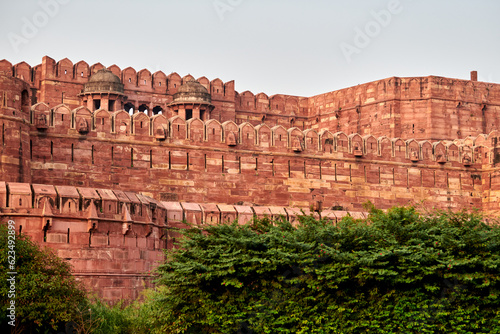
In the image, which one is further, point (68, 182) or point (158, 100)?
point (158, 100)

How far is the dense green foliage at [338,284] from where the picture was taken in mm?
17562

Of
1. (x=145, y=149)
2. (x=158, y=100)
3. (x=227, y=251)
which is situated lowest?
(x=227, y=251)

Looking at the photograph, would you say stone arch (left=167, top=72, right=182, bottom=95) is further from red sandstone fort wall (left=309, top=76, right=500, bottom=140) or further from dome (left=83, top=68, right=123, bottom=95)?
red sandstone fort wall (left=309, top=76, right=500, bottom=140)

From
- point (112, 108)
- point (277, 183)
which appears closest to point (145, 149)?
point (277, 183)

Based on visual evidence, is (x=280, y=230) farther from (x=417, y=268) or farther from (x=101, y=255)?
(x=101, y=255)

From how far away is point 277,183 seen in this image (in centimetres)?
3300

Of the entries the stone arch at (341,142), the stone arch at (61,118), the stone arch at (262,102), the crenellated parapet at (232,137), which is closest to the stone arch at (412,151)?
the crenellated parapet at (232,137)

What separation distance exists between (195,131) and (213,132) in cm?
75

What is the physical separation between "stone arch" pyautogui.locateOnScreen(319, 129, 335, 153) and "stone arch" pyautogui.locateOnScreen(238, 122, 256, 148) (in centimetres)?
316

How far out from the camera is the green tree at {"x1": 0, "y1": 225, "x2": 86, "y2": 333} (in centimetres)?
1745

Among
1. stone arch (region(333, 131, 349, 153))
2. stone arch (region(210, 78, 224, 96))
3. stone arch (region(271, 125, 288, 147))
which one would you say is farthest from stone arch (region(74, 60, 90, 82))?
stone arch (region(333, 131, 349, 153))

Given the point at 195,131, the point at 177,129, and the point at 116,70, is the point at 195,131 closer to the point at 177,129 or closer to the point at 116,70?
the point at 177,129

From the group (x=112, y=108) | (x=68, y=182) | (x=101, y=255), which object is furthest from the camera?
(x=112, y=108)

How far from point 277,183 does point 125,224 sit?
12054 mm
